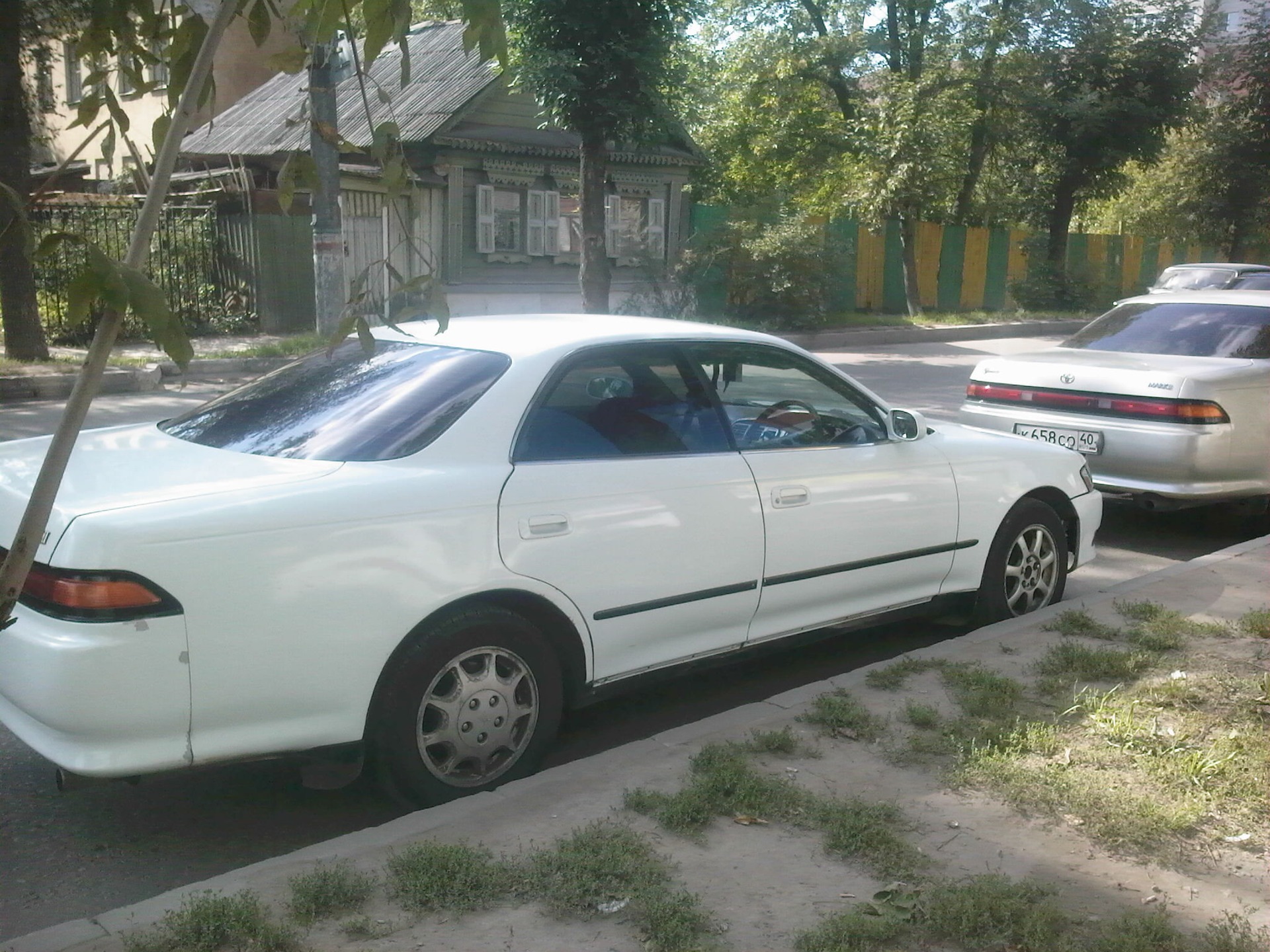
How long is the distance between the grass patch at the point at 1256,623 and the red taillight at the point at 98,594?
453cm

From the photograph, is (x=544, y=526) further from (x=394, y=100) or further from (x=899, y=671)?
(x=394, y=100)

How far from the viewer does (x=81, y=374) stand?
2.36 metres

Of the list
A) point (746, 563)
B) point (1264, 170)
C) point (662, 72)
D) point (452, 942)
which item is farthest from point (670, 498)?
point (1264, 170)

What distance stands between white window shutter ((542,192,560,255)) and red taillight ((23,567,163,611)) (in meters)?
24.4

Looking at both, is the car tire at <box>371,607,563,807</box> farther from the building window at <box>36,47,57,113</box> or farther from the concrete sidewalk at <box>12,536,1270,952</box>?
the building window at <box>36,47,57,113</box>

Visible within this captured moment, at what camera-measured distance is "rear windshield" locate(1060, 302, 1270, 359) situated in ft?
27.1

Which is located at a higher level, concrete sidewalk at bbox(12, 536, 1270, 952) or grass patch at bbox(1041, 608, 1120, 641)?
grass patch at bbox(1041, 608, 1120, 641)

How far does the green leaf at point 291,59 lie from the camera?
2789 mm

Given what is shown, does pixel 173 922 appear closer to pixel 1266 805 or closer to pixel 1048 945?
pixel 1048 945

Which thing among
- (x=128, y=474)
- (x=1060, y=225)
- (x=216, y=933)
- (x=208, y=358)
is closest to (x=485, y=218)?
(x=208, y=358)

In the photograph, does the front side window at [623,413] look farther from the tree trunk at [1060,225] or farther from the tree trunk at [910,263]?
the tree trunk at [1060,225]

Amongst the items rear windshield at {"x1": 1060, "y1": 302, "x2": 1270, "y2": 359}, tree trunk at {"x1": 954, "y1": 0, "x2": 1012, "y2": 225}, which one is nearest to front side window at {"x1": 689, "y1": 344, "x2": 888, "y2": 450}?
rear windshield at {"x1": 1060, "y1": 302, "x2": 1270, "y2": 359}

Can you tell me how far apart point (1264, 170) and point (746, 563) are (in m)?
35.7

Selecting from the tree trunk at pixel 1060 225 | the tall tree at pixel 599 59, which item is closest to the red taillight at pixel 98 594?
the tall tree at pixel 599 59
